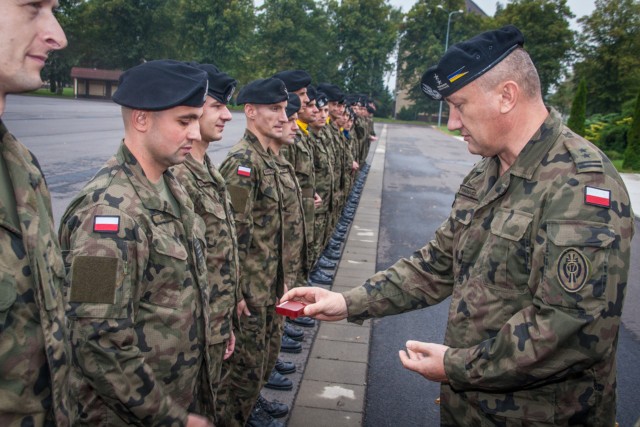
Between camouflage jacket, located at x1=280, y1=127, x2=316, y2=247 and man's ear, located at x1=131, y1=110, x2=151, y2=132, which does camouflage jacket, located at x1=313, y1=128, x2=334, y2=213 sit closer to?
camouflage jacket, located at x1=280, y1=127, x2=316, y2=247

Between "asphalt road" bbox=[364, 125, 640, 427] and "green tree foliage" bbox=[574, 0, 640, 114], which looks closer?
"asphalt road" bbox=[364, 125, 640, 427]

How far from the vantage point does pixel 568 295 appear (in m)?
2.04

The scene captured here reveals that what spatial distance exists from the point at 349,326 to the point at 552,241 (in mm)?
3941

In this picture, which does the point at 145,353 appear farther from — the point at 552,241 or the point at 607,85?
the point at 607,85

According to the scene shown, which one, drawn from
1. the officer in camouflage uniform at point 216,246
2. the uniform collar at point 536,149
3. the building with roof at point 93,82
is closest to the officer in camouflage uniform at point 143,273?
the officer in camouflage uniform at point 216,246

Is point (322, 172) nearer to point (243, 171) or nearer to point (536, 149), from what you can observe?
point (243, 171)

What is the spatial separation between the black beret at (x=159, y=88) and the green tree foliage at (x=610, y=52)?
41946 millimetres

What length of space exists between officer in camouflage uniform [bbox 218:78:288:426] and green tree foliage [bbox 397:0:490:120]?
209 ft

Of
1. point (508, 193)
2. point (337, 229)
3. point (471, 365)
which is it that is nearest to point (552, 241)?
point (508, 193)

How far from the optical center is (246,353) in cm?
404

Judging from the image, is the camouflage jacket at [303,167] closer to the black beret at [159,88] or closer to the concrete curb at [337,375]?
the concrete curb at [337,375]

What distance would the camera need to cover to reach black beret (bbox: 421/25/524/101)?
2.39 meters

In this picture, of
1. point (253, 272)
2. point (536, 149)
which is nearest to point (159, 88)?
point (536, 149)

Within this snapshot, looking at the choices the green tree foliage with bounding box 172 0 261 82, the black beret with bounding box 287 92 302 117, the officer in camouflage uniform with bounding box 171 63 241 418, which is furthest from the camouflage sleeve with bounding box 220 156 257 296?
the green tree foliage with bounding box 172 0 261 82
